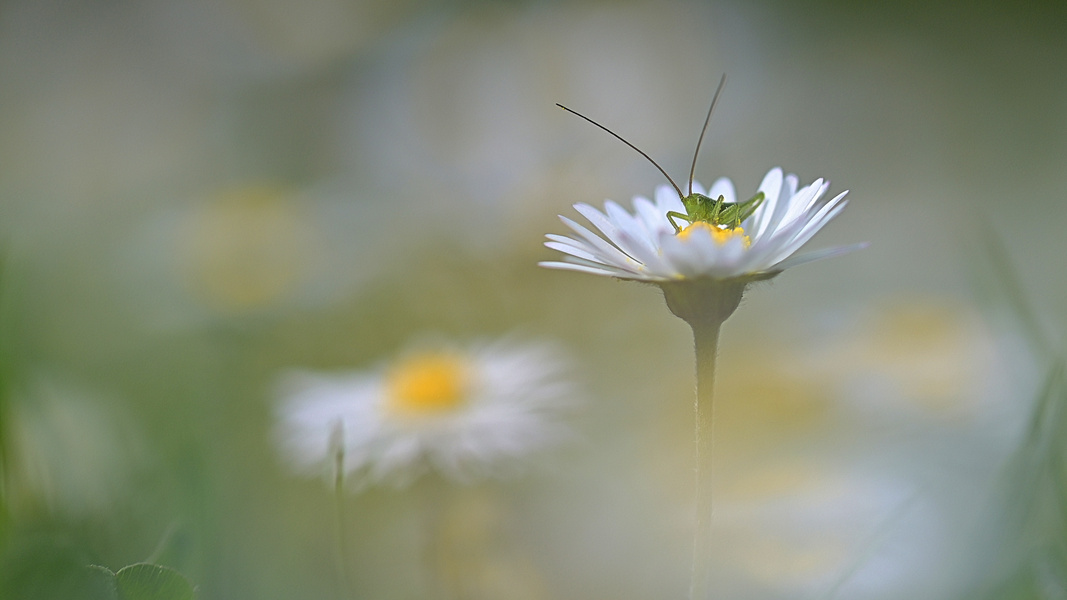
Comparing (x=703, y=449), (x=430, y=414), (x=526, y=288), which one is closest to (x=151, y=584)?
(x=703, y=449)

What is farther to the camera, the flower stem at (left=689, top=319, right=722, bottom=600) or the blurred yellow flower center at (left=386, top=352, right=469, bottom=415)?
the blurred yellow flower center at (left=386, top=352, right=469, bottom=415)

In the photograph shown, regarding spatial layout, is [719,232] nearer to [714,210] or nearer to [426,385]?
[714,210]

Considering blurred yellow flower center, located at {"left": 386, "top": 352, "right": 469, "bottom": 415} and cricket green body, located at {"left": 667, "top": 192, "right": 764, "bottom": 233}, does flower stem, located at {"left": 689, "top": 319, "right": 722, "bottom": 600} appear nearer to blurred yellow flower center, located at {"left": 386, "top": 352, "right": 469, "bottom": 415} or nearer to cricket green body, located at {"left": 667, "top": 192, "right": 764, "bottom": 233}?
cricket green body, located at {"left": 667, "top": 192, "right": 764, "bottom": 233}

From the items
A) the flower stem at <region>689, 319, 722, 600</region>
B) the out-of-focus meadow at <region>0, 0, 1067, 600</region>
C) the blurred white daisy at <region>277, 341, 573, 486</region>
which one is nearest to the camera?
the flower stem at <region>689, 319, 722, 600</region>

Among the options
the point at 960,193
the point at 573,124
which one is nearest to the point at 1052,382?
the point at 960,193

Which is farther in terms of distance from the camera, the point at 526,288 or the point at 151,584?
the point at 526,288

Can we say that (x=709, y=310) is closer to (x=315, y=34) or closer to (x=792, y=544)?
(x=792, y=544)

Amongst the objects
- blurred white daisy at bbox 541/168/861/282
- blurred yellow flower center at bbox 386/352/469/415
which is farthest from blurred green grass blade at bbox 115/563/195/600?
blurred yellow flower center at bbox 386/352/469/415
